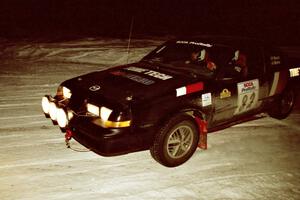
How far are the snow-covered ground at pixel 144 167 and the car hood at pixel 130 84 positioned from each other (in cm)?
98

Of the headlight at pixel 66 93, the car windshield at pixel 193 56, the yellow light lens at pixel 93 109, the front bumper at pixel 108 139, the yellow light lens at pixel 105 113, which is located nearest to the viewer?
the front bumper at pixel 108 139

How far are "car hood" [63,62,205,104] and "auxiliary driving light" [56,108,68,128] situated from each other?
343 millimetres

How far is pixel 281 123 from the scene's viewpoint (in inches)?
268

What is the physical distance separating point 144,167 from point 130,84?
3.72ft

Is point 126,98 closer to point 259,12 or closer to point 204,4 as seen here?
point 259,12

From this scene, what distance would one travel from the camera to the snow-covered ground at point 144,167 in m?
4.32

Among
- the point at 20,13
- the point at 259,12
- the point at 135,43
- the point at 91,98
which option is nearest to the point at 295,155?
the point at 91,98

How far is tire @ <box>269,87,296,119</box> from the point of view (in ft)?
21.2

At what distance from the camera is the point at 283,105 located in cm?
677

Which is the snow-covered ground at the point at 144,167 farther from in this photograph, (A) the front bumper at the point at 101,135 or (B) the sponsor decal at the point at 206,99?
(B) the sponsor decal at the point at 206,99

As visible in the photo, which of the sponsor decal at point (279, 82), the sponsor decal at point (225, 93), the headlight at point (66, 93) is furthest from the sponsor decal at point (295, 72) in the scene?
the headlight at point (66, 93)

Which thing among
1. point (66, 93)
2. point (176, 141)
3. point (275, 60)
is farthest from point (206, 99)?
point (66, 93)

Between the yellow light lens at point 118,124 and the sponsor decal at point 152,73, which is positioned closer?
the yellow light lens at point 118,124

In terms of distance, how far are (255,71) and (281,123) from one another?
1.60m
